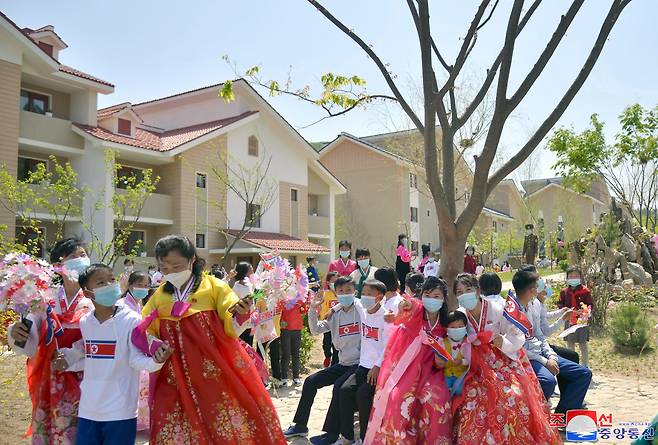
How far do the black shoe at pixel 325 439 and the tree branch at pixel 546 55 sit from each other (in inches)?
167

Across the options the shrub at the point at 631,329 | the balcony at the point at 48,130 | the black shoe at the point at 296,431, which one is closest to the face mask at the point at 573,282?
the shrub at the point at 631,329

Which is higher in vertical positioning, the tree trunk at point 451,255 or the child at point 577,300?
the tree trunk at point 451,255

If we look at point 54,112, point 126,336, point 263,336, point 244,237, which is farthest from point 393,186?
point 126,336

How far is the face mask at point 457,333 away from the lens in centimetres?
460

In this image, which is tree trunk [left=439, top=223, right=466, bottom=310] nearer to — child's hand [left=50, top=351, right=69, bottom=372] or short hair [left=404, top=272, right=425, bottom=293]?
short hair [left=404, top=272, right=425, bottom=293]

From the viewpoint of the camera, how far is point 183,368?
12.5 feet

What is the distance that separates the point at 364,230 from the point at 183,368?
29.6 m

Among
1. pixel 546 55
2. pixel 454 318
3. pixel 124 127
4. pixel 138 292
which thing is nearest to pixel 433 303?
pixel 454 318

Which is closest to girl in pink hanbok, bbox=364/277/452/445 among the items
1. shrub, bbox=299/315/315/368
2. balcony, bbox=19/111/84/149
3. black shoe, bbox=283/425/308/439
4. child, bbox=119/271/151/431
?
black shoe, bbox=283/425/308/439

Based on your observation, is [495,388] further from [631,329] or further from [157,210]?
[157,210]

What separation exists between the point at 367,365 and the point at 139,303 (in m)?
2.58

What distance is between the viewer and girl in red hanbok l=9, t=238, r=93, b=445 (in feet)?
12.8

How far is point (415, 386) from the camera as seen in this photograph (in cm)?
460

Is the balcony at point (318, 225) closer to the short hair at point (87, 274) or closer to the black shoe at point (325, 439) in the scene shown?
the black shoe at point (325, 439)
